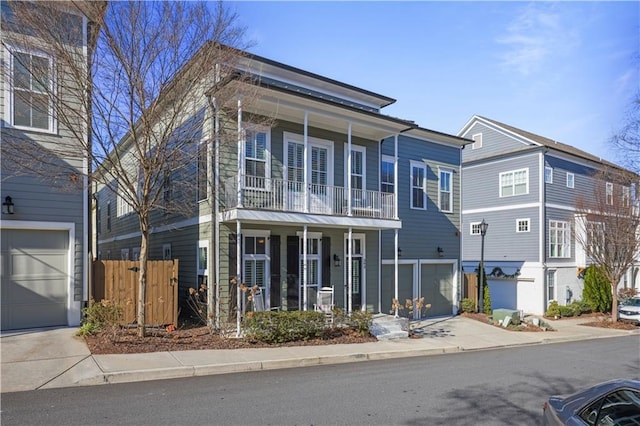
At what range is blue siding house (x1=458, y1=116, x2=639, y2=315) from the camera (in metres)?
24.1

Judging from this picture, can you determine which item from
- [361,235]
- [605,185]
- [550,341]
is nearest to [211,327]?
[361,235]

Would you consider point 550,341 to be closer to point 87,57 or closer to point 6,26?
point 87,57

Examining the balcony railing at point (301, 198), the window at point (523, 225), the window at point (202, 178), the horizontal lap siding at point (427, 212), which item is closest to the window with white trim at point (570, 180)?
the window at point (523, 225)

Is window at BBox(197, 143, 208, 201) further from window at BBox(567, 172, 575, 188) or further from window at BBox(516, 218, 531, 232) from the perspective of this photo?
window at BBox(567, 172, 575, 188)

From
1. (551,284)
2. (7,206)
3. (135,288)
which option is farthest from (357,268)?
(551,284)

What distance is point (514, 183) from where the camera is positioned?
2544 centimetres

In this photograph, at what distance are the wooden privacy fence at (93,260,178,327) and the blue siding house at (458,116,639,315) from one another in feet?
61.2

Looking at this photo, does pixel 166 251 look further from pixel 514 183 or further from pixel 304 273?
pixel 514 183

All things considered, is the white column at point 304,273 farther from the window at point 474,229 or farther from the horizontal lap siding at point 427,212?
the window at point 474,229

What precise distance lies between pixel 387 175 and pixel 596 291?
1491 cm

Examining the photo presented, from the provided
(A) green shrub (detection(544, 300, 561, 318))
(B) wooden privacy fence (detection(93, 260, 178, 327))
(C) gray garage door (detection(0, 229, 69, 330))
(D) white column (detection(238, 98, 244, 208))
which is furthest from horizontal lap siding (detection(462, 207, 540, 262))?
(C) gray garage door (detection(0, 229, 69, 330))

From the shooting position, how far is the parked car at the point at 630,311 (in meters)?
21.0

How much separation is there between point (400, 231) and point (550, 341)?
639 cm

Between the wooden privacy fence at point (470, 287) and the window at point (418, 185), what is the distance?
4.03 m
